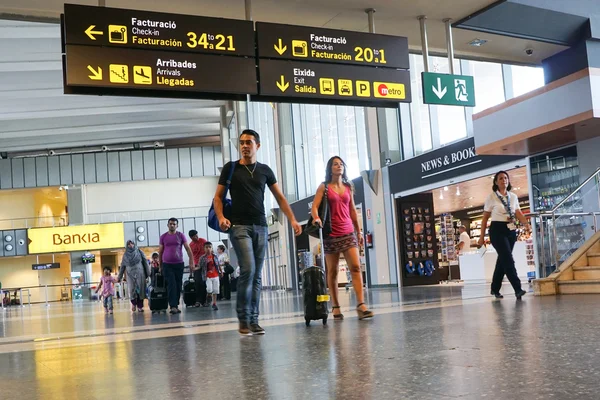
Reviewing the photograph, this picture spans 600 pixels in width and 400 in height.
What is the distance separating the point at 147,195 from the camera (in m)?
46.4

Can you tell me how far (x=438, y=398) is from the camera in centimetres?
225

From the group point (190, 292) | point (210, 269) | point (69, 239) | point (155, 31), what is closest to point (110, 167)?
point (69, 239)

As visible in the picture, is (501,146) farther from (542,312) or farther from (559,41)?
(542,312)

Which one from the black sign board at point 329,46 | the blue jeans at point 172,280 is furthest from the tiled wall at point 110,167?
the black sign board at point 329,46

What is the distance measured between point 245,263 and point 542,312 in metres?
2.56

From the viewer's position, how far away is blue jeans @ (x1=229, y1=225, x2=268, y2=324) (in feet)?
18.4

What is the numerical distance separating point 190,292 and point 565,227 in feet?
25.8

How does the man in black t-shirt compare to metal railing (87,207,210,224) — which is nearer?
the man in black t-shirt

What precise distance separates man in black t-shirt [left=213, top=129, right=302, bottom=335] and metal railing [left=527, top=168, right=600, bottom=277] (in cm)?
532

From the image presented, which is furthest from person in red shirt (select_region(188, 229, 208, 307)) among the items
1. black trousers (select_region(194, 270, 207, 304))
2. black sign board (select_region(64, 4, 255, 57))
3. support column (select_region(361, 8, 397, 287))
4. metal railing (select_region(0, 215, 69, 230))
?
metal railing (select_region(0, 215, 69, 230))

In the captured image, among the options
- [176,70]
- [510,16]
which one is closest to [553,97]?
[510,16]

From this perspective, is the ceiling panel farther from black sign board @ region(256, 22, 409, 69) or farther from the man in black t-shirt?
the man in black t-shirt

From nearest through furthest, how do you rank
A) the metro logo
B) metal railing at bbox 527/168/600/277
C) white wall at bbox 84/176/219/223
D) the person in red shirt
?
the metro logo, metal railing at bbox 527/168/600/277, the person in red shirt, white wall at bbox 84/176/219/223

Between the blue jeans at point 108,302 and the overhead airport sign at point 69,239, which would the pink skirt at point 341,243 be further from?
the overhead airport sign at point 69,239
